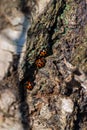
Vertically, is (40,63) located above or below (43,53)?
below

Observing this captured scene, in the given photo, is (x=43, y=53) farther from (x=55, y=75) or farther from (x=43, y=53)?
(x=55, y=75)

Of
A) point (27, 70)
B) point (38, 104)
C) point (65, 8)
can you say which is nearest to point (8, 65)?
point (27, 70)

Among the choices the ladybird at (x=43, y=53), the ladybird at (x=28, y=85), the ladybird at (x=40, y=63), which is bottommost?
the ladybird at (x=28, y=85)

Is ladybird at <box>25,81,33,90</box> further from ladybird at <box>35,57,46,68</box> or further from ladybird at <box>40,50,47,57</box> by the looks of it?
ladybird at <box>40,50,47,57</box>

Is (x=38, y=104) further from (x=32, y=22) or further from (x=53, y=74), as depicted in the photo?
(x=32, y=22)

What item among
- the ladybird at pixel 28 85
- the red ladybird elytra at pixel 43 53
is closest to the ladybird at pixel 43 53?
the red ladybird elytra at pixel 43 53

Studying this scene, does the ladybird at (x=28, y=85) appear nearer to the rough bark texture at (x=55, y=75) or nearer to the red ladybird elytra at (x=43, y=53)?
the rough bark texture at (x=55, y=75)

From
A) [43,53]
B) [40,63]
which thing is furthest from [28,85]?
[43,53]

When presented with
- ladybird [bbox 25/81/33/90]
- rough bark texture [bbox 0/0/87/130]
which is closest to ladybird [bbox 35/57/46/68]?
rough bark texture [bbox 0/0/87/130]
